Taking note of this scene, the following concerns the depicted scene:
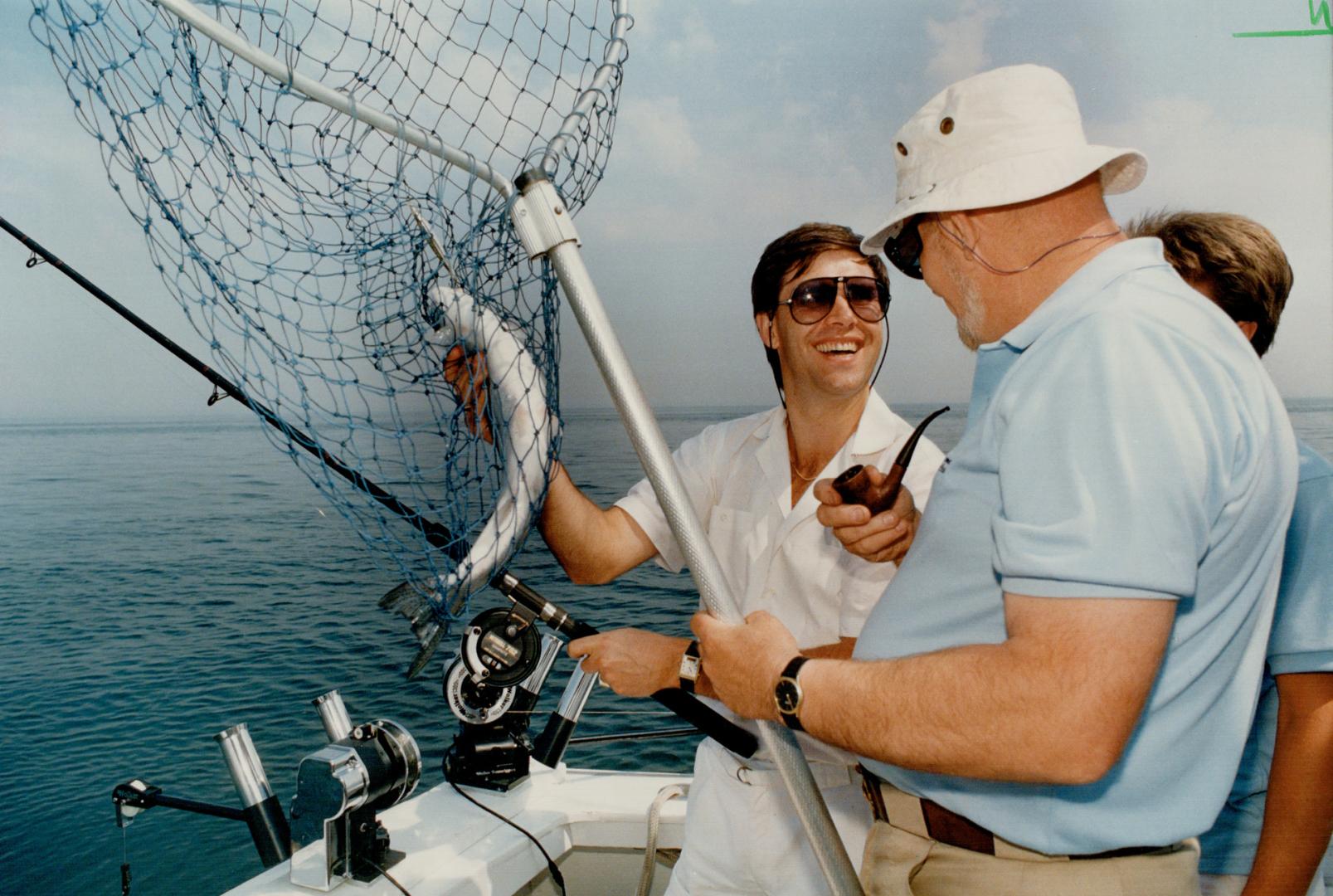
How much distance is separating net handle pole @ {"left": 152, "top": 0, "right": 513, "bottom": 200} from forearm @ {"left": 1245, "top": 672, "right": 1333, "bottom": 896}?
163 centimetres

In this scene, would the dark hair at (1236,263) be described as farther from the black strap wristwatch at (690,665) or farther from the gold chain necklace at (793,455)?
the black strap wristwatch at (690,665)

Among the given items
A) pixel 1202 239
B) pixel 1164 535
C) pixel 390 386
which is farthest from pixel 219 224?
pixel 1202 239

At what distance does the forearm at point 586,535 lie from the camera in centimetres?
232

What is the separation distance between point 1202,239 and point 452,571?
1.71 m

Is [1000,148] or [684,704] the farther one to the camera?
[684,704]

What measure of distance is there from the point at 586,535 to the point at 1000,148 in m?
1.42

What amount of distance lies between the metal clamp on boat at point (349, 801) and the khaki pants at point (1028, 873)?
1.34m

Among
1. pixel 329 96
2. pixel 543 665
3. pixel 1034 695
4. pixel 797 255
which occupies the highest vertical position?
pixel 329 96

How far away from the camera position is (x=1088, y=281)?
3.93 ft

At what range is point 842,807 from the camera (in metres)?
2.18

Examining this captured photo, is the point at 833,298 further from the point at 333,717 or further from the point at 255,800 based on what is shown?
the point at 255,800

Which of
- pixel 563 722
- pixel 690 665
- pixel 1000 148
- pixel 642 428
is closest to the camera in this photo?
pixel 1000 148

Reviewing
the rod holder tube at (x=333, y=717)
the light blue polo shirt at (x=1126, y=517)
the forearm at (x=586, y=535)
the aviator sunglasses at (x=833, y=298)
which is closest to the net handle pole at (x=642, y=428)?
the light blue polo shirt at (x=1126, y=517)

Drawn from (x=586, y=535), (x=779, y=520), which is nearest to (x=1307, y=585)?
(x=779, y=520)
